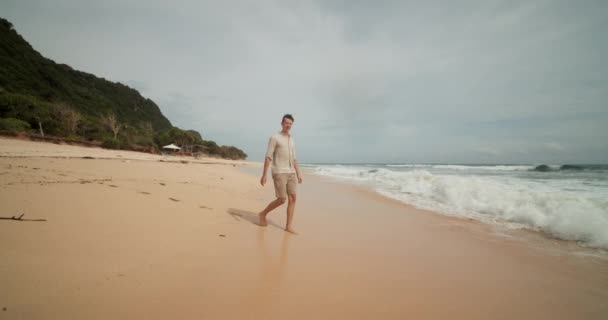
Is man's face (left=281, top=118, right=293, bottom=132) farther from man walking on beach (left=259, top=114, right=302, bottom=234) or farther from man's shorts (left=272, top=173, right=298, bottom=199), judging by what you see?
man's shorts (left=272, top=173, right=298, bottom=199)

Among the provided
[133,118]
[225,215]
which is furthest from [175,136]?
[225,215]

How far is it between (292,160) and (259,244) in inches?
58.5

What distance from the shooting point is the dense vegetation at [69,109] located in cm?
2428

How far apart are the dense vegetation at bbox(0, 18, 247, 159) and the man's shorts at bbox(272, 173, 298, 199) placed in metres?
27.8

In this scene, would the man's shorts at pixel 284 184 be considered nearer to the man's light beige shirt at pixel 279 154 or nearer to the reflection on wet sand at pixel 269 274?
the man's light beige shirt at pixel 279 154

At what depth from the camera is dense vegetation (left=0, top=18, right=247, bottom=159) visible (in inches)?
956

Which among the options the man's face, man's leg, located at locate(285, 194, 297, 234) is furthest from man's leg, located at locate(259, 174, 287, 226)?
the man's face

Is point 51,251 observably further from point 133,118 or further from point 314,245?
point 133,118

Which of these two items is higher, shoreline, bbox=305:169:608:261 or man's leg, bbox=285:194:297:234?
man's leg, bbox=285:194:297:234

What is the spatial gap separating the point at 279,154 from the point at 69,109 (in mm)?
42568

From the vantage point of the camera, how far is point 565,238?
12.8 feet

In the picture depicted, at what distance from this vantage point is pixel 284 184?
354 cm

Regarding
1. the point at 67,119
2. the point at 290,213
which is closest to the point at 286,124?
the point at 290,213

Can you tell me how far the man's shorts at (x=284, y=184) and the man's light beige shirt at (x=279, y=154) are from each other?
0.22ft
